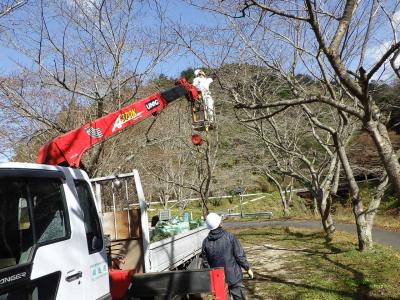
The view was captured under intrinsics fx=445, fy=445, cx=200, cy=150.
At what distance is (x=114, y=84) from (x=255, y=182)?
34377 millimetres

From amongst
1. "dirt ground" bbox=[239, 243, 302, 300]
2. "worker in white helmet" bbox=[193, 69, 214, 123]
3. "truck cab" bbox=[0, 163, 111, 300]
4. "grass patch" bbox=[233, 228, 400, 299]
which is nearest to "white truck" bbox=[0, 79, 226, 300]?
"truck cab" bbox=[0, 163, 111, 300]

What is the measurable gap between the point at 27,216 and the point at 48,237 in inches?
11.2

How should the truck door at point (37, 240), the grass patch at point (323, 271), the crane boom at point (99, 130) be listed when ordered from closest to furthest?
the truck door at point (37, 240) < the crane boom at point (99, 130) < the grass patch at point (323, 271)

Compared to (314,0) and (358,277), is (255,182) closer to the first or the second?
(358,277)

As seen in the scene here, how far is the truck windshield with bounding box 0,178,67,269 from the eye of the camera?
3.35 m

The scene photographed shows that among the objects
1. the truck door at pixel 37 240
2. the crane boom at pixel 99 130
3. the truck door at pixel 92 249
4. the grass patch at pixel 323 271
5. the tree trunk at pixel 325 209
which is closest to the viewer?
the truck door at pixel 37 240

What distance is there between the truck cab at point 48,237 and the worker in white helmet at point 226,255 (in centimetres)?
189

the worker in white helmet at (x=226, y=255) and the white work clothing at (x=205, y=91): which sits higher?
the white work clothing at (x=205, y=91)

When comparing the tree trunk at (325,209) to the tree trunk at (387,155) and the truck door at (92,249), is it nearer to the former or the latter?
the tree trunk at (387,155)

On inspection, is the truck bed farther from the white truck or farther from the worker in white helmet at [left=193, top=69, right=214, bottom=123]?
the worker in white helmet at [left=193, top=69, right=214, bottom=123]

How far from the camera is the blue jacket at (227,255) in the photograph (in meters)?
6.05

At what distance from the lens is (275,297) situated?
26.1 feet

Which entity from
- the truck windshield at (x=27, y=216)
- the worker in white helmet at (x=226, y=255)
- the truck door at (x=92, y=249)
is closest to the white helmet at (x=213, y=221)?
the worker in white helmet at (x=226, y=255)

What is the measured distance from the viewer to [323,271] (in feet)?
32.8
